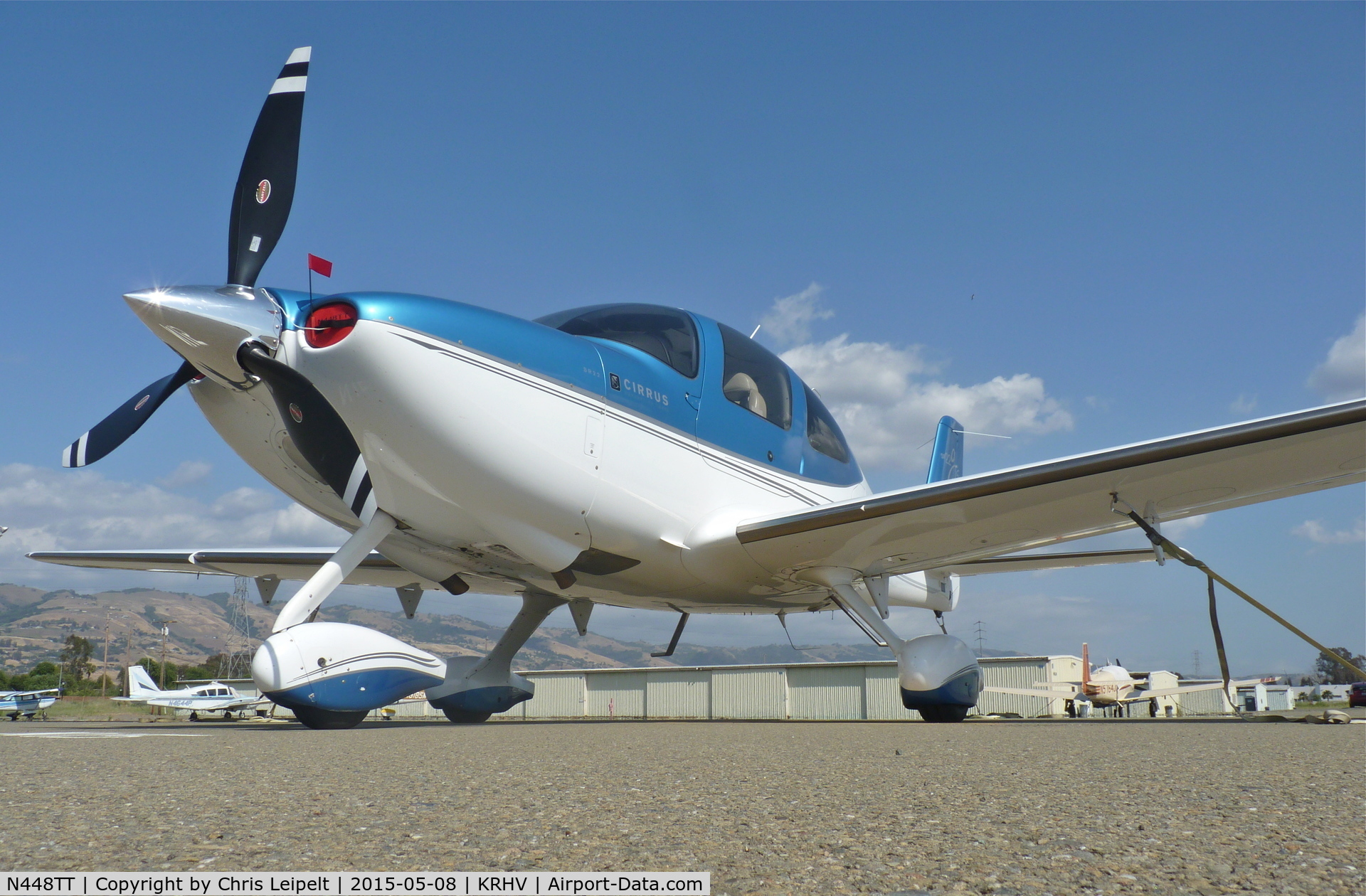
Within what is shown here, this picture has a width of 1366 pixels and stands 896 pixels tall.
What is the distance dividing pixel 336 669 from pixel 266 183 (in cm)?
367

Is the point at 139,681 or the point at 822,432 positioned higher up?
the point at 822,432

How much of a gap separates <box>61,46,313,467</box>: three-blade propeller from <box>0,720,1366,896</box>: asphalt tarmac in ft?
11.1

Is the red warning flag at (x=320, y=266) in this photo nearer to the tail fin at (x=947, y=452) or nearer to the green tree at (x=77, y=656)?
the tail fin at (x=947, y=452)

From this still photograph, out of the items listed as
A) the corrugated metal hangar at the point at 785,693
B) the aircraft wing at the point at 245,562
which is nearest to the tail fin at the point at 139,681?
the corrugated metal hangar at the point at 785,693

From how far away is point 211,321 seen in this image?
5.75 meters

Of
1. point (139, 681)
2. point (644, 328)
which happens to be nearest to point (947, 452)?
point (644, 328)

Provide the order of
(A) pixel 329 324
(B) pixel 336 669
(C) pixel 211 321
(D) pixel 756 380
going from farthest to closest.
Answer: (D) pixel 756 380 < (B) pixel 336 669 < (A) pixel 329 324 < (C) pixel 211 321

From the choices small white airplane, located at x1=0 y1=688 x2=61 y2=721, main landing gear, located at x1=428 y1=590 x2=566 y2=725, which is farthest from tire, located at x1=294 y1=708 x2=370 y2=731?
small white airplane, located at x1=0 y1=688 x2=61 y2=721

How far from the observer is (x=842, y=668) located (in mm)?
28312

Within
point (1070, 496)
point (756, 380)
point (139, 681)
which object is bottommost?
point (139, 681)

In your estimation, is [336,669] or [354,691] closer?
[336,669]

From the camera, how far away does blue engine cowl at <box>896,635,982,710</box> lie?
8.12m

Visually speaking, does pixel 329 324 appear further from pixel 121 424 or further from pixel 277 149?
pixel 121 424

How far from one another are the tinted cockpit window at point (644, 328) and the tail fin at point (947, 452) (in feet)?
24.1
